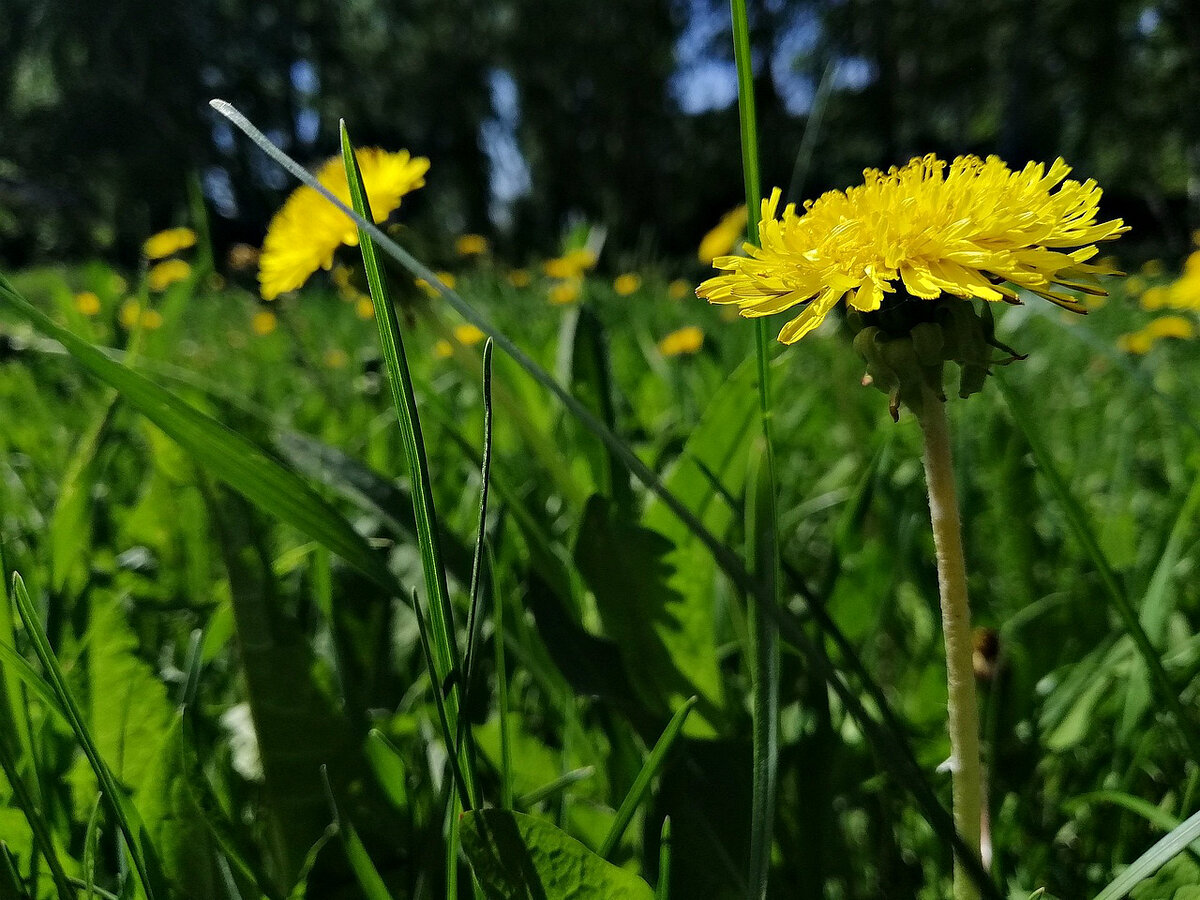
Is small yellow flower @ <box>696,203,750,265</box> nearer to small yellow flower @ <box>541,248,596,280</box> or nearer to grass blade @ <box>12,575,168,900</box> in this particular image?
small yellow flower @ <box>541,248,596,280</box>

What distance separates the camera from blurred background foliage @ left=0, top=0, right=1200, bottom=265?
10141mm

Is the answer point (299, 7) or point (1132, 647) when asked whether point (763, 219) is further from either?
point (299, 7)

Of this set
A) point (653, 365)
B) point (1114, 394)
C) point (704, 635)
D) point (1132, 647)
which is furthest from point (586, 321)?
point (1114, 394)

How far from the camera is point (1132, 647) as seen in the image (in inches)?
17.4

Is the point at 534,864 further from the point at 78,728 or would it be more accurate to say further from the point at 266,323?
the point at 266,323

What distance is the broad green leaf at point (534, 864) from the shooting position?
0.26 meters

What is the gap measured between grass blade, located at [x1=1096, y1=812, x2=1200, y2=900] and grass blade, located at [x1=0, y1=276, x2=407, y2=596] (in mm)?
262

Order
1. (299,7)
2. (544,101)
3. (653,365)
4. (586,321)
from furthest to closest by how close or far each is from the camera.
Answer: (299,7), (544,101), (653,365), (586,321)

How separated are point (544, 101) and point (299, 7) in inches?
171

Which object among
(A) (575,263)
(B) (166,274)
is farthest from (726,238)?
(B) (166,274)

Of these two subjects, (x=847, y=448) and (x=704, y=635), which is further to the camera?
(x=847, y=448)

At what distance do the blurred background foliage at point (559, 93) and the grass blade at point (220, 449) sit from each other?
9132mm

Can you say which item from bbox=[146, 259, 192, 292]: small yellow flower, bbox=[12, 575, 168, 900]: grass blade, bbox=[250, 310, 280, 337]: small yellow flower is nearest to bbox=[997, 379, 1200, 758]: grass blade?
bbox=[12, 575, 168, 900]: grass blade

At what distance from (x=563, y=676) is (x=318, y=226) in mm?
349
